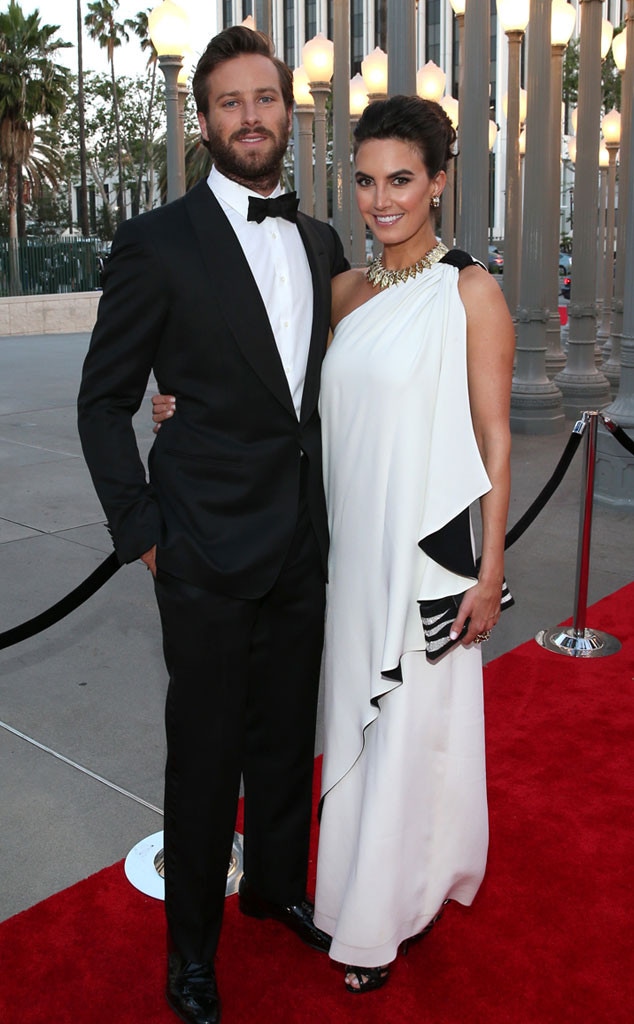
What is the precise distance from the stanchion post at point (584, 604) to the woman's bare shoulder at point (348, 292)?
2.52 meters

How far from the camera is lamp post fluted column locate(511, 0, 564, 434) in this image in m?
10.7

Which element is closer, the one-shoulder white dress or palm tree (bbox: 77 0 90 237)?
the one-shoulder white dress

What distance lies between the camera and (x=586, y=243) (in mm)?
11680

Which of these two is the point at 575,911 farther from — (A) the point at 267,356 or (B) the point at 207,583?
(A) the point at 267,356

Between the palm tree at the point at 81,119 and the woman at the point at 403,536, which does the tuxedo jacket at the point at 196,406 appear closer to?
the woman at the point at 403,536

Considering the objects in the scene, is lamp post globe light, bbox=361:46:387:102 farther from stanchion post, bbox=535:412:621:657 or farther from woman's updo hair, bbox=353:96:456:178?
woman's updo hair, bbox=353:96:456:178

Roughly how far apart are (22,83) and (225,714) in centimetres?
3764

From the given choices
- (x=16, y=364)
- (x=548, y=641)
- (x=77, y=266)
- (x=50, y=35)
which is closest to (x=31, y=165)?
(x=50, y=35)

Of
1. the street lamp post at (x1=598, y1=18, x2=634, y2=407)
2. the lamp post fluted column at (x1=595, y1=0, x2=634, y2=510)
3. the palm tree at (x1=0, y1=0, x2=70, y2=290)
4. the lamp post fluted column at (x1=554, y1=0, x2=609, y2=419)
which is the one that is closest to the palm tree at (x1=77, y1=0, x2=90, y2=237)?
the palm tree at (x1=0, y1=0, x2=70, y2=290)

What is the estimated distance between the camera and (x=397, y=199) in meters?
2.53

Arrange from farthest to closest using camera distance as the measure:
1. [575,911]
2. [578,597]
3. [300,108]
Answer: [300,108] < [578,597] < [575,911]

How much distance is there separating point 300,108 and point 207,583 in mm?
13718

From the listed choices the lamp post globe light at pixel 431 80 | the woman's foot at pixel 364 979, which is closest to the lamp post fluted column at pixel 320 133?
the lamp post globe light at pixel 431 80

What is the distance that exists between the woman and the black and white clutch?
23 mm
